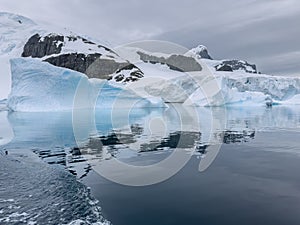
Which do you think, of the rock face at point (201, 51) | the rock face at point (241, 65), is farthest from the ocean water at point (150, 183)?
the rock face at point (201, 51)

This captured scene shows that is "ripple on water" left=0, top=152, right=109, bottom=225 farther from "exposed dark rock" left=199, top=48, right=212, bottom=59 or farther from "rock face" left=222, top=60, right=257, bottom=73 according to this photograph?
"exposed dark rock" left=199, top=48, right=212, bottom=59

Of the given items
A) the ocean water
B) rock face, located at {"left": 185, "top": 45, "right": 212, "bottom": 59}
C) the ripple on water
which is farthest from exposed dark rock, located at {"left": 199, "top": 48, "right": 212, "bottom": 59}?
the ripple on water

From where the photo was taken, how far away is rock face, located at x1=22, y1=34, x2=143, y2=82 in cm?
7059

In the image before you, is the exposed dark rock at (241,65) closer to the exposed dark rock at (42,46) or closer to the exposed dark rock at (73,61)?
the exposed dark rock at (73,61)

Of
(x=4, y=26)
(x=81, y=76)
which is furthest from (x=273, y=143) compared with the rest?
(x=4, y=26)

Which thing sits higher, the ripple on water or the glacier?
the glacier

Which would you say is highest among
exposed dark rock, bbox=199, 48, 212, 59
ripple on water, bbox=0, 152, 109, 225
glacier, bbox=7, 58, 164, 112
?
exposed dark rock, bbox=199, 48, 212, 59

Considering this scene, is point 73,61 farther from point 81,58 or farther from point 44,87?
point 44,87

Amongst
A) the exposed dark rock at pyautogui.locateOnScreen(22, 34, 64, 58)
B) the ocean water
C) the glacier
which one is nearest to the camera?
the ocean water

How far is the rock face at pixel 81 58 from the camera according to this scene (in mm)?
70588

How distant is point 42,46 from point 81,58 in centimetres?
1825

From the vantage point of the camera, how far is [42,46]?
88.4m

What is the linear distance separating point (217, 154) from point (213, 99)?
3118 centimetres

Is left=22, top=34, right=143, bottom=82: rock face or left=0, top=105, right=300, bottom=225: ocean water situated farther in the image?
left=22, top=34, right=143, bottom=82: rock face
